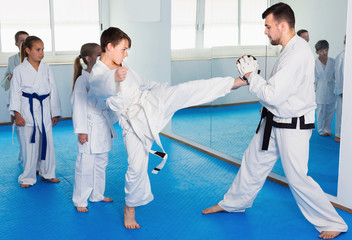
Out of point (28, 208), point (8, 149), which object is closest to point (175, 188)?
point (28, 208)

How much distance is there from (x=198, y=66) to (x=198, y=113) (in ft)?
1.62

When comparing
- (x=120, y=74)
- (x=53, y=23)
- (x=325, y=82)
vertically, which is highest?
(x=53, y=23)

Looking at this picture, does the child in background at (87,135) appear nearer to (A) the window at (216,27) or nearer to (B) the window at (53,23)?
(A) the window at (216,27)

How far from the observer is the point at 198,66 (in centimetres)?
427

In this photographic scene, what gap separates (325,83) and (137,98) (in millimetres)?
1312

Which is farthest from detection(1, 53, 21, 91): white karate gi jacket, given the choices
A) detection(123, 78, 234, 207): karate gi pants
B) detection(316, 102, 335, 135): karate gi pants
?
detection(316, 102, 335, 135): karate gi pants

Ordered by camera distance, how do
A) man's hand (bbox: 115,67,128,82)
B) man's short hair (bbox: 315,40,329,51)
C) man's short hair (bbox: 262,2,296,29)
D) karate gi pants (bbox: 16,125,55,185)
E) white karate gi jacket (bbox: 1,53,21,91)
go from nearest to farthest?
man's hand (bbox: 115,67,128,82) → man's short hair (bbox: 262,2,296,29) → man's short hair (bbox: 315,40,329,51) → karate gi pants (bbox: 16,125,55,185) → white karate gi jacket (bbox: 1,53,21,91)

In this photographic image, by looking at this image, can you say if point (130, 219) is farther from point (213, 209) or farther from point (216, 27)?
point (216, 27)

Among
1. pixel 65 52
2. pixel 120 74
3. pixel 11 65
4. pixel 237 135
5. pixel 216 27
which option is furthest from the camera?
pixel 65 52

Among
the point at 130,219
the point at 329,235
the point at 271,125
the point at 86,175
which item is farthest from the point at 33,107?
the point at 329,235

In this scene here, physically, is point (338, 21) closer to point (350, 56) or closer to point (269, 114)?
point (350, 56)

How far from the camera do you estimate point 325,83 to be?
2.84m

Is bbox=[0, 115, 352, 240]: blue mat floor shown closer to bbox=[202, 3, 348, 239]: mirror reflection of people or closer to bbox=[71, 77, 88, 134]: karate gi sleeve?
bbox=[202, 3, 348, 239]: mirror reflection of people

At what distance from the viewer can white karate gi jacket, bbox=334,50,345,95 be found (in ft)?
8.83
